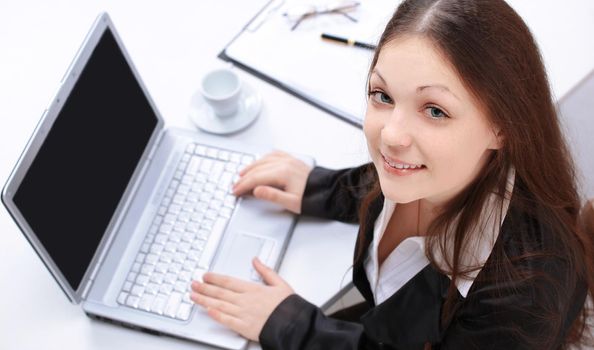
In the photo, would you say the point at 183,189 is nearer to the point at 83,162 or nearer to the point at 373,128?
the point at 83,162

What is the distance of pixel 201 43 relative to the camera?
1.25 metres

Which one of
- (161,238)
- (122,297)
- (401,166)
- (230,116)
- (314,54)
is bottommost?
(122,297)

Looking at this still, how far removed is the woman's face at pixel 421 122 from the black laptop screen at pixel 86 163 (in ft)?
1.35

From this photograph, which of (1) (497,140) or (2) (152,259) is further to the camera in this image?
(2) (152,259)

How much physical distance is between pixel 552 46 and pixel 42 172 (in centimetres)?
90

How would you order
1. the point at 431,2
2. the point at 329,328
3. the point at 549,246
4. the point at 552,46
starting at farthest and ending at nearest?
the point at 552,46 < the point at 329,328 < the point at 549,246 < the point at 431,2

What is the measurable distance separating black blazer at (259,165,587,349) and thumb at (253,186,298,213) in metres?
0.02

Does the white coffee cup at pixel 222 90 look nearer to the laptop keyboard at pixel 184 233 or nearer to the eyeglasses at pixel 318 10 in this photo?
the laptop keyboard at pixel 184 233

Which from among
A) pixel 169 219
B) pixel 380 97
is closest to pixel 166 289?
pixel 169 219

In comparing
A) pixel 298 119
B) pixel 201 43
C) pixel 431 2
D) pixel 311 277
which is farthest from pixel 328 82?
pixel 431 2

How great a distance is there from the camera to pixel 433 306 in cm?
84

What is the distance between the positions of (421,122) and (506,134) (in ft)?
0.31

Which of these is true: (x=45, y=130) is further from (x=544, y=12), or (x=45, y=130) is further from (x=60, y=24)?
(x=544, y=12)

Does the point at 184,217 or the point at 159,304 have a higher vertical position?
the point at 184,217
